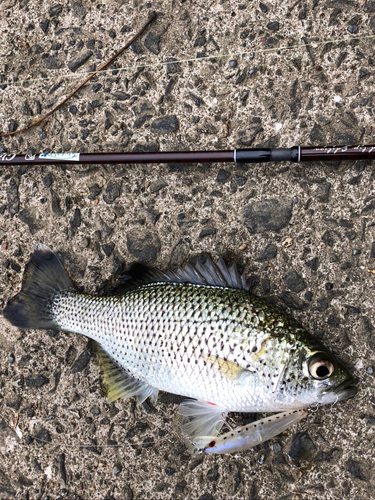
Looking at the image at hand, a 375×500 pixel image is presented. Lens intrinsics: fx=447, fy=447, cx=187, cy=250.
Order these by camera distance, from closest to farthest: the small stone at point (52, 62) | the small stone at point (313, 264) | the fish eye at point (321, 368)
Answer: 1. the fish eye at point (321, 368)
2. the small stone at point (313, 264)
3. the small stone at point (52, 62)

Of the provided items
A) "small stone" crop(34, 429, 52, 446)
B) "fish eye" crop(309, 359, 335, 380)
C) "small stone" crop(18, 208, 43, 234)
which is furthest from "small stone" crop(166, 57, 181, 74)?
"small stone" crop(34, 429, 52, 446)

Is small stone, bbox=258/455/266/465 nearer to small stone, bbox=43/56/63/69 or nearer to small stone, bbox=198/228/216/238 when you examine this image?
small stone, bbox=198/228/216/238

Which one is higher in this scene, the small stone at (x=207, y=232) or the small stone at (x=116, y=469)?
the small stone at (x=207, y=232)

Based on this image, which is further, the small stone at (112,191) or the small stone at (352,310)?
the small stone at (112,191)

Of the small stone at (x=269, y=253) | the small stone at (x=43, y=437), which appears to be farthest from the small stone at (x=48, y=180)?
the small stone at (x=43, y=437)

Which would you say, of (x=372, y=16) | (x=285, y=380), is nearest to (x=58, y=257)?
(x=285, y=380)

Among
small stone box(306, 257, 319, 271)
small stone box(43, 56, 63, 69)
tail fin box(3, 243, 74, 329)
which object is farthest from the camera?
small stone box(43, 56, 63, 69)

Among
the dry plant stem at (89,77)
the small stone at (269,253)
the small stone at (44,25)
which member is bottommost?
the small stone at (269,253)

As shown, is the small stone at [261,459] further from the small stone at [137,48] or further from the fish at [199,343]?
the small stone at [137,48]

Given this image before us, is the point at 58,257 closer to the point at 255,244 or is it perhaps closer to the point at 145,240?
the point at 145,240
